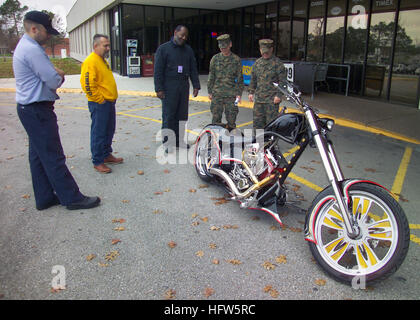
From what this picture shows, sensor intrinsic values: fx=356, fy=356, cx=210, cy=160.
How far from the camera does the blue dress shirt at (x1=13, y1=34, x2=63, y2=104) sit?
149 inches

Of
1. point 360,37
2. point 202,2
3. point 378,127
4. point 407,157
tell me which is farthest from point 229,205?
point 202,2

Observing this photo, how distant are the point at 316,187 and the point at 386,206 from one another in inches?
92.0

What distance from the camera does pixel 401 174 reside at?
221 inches

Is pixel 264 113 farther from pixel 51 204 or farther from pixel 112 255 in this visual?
pixel 112 255

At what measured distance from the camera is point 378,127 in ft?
27.5

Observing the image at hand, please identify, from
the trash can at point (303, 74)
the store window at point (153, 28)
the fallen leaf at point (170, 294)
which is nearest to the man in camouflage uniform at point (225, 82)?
the fallen leaf at point (170, 294)

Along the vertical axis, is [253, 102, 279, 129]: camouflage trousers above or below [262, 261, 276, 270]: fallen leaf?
above

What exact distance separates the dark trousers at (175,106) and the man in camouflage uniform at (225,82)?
20.7 inches

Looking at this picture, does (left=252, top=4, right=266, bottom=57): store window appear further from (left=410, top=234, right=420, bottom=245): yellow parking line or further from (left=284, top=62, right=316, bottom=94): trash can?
(left=410, top=234, right=420, bottom=245): yellow parking line

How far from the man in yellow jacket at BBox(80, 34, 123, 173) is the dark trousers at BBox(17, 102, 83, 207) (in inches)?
50.6

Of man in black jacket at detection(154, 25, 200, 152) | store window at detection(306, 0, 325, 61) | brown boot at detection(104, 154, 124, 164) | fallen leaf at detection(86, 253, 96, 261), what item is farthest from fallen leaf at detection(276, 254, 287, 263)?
store window at detection(306, 0, 325, 61)

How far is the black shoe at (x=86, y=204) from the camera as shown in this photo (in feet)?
14.3

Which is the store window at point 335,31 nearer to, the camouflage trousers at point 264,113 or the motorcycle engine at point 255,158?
the camouflage trousers at point 264,113

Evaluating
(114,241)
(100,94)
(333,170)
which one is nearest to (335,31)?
(100,94)
